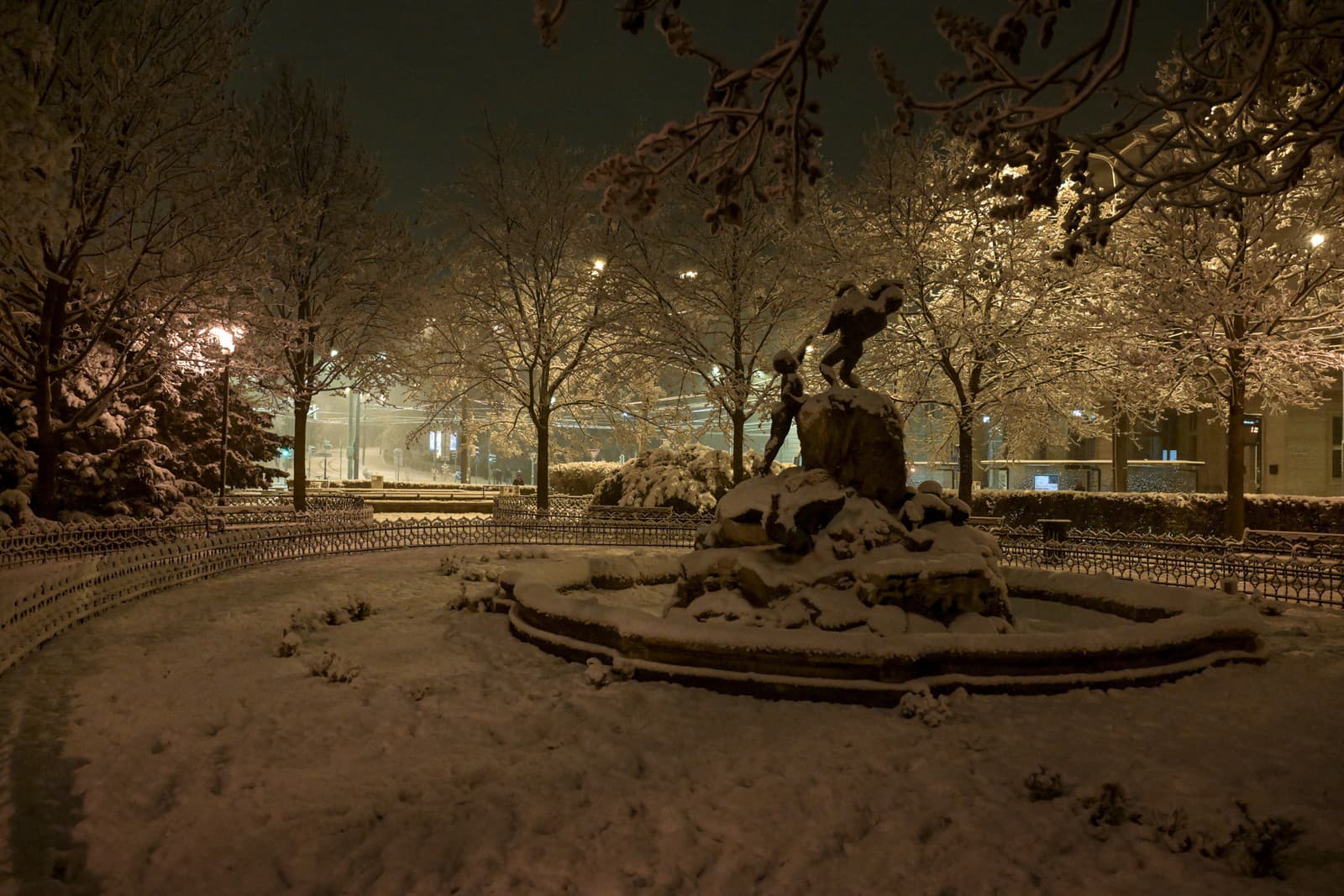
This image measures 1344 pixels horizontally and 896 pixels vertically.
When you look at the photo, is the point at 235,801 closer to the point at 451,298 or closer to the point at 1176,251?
the point at 1176,251

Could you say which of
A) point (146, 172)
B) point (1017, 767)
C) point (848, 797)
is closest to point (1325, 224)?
point (1017, 767)

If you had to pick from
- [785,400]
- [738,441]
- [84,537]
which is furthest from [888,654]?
[738,441]

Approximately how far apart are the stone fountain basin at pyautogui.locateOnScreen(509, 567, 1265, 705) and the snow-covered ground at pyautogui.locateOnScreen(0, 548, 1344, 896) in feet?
0.68

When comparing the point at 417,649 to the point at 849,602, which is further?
the point at 417,649

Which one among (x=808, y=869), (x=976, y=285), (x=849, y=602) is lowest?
(x=808, y=869)

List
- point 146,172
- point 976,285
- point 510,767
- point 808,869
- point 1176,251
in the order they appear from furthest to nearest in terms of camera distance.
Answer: point 976,285
point 1176,251
point 146,172
point 510,767
point 808,869

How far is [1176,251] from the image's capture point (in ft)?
56.4

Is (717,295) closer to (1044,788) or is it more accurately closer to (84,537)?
(84,537)

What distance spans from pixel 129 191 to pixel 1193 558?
2042 cm

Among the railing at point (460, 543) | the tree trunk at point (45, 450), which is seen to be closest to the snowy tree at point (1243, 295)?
the railing at point (460, 543)

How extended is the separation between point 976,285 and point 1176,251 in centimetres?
419

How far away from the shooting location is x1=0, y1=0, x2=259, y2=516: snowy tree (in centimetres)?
1447

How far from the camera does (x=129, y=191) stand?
1535cm

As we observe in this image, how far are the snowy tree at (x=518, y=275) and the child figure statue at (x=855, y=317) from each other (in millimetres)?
14586
